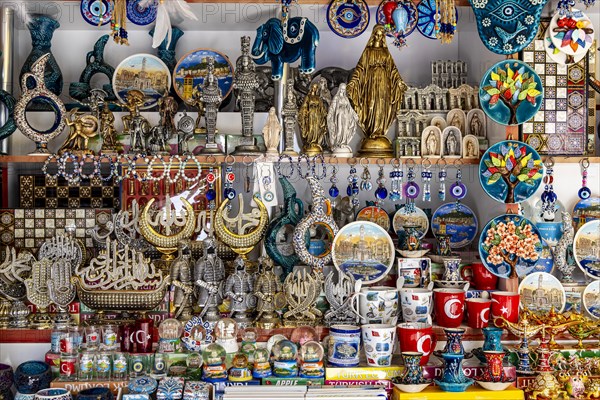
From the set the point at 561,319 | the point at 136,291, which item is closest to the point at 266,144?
the point at 136,291

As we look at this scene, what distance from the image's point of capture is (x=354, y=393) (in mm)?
2553

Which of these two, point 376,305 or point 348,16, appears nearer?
point 376,305

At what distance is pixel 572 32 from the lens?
285 centimetres

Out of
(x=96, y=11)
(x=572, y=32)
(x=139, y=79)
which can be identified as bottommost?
(x=139, y=79)

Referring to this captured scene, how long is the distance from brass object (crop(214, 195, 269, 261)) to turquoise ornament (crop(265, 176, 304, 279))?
0.04 m

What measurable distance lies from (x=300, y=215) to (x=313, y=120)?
1.21ft

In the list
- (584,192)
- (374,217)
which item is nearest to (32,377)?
(374,217)

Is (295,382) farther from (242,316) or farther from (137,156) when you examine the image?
(137,156)

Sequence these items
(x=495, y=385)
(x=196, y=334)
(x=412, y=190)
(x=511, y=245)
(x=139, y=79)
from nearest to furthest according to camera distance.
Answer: (x=495, y=385)
(x=196, y=334)
(x=511, y=245)
(x=412, y=190)
(x=139, y=79)

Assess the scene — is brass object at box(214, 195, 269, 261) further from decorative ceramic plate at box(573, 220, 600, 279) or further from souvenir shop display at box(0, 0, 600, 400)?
decorative ceramic plate at box(573, 220, 600, 279)

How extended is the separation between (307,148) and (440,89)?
601 mm

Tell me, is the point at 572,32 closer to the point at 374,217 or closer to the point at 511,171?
the point at 511,171

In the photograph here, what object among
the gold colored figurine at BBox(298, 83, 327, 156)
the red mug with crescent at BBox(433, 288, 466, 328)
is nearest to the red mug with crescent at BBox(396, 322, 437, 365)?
the red mug with crescent at BBox(433, 288, 466, 328)

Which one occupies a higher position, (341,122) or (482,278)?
(341,122)
